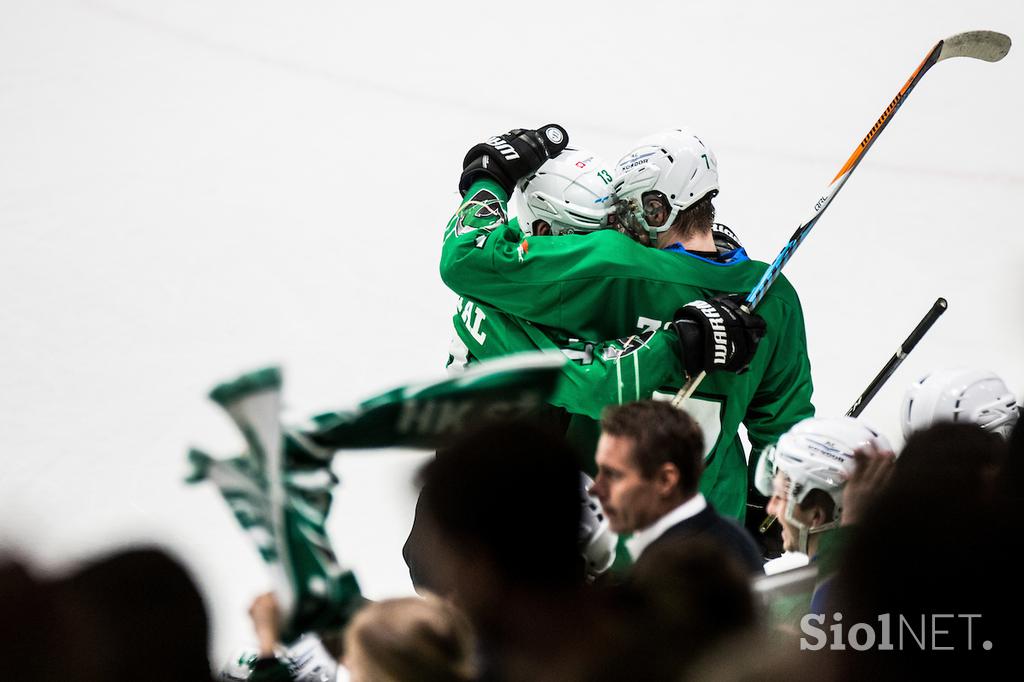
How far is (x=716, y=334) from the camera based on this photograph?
2.47 meters

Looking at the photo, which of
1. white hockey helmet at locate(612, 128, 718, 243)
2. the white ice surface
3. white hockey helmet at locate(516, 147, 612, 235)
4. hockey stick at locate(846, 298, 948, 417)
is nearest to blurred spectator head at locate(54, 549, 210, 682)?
white hockey helmet at locate(612, 128, 718, 243)

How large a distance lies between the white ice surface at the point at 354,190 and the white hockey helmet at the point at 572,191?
3.62ft

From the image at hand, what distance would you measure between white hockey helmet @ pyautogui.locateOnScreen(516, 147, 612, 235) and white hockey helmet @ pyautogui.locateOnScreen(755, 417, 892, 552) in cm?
82

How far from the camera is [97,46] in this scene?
570 cm

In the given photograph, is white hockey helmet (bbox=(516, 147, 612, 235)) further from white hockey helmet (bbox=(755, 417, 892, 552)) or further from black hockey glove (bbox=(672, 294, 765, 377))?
white hockey helmet (bbox=(755, 417, 892, 552))

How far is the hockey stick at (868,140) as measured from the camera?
264 cm

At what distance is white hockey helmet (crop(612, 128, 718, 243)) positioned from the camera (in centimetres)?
266

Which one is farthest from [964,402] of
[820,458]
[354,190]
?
[354,190]

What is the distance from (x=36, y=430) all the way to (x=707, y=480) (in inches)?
81.4

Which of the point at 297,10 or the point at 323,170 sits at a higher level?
the point at 297,10

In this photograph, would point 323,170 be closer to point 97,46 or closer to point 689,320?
point 97,46

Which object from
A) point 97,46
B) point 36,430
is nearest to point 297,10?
point 97,46

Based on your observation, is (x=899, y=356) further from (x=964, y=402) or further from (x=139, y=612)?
(x=139, y=612)

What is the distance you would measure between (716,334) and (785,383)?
14.9 inches
